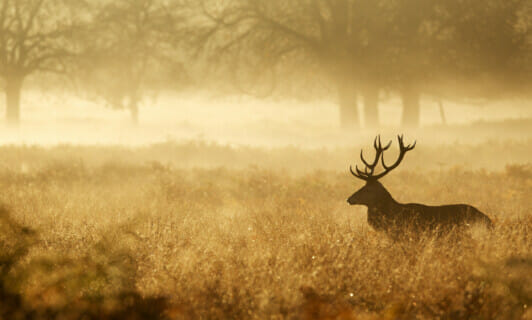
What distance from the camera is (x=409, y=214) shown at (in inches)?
238

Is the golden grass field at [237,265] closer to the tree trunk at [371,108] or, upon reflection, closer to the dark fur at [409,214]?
the dark fur at [409,214]

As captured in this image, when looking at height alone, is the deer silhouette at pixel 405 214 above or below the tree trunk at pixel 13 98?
below

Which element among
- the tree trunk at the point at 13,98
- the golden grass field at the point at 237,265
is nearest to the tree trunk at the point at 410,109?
the golden grass field at the point at 237,265

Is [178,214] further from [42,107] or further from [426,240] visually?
[42,107]

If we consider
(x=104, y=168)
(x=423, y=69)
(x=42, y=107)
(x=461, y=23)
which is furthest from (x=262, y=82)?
(x=42, y=107)

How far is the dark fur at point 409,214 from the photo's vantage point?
19.2 ft

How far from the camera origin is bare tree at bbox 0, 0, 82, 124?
2097 centimetres

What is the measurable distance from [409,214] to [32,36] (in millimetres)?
20385

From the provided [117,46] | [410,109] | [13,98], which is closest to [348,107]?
[410,109]

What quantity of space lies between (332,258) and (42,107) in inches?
1711

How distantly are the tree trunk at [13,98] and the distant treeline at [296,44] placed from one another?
0.14ft

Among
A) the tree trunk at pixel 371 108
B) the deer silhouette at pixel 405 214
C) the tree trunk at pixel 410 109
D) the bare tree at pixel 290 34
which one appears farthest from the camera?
the tree trunk at pixel 410 109

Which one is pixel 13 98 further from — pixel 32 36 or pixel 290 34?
pixel 290 34

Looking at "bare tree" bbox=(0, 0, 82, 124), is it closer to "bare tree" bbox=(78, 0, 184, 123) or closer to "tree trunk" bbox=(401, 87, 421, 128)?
"bare tree" bbox=(78, 0, 184, 123)
